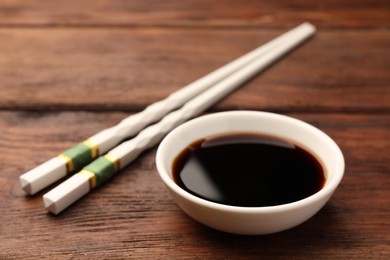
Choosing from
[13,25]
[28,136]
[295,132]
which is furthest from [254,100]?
[13,25]

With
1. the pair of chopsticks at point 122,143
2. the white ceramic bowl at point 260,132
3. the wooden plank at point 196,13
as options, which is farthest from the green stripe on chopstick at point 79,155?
the wooden plank at point 196,13

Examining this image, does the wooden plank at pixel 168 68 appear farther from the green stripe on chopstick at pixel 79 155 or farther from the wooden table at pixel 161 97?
the green stripe on chopstick at pixel 79 155

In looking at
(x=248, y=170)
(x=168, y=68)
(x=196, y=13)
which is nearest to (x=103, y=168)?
(x=248, y=170)

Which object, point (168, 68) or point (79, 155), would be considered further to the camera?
point (168, 68)

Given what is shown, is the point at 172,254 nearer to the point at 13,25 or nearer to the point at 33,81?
the point at 33,81

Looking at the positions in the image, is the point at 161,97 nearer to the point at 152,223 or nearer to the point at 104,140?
the point at 104,140

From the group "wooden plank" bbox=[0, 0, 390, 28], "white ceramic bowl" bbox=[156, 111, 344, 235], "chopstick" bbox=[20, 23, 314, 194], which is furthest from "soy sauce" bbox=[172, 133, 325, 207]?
"wooden plank" bbox=[0, 0, 390, 28]
